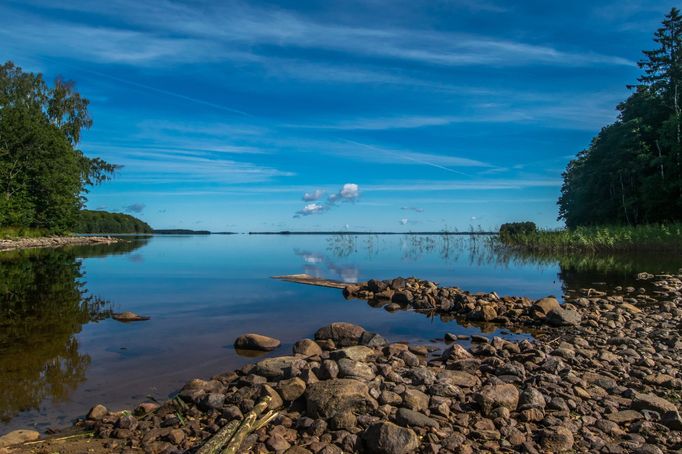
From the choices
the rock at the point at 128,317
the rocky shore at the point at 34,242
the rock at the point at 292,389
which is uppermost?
the rocky shore at the point at 34,242

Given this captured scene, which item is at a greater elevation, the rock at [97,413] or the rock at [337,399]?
the rock at [337,399]

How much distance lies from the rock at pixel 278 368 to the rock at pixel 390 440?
1.98m

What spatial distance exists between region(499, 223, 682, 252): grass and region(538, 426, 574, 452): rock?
122 ft

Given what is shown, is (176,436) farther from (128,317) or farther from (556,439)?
(128,317)

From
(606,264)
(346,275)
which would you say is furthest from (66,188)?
(606,264)

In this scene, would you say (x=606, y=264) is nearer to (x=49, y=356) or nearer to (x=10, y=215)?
(x=49, y=356)

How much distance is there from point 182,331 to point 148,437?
5591mm

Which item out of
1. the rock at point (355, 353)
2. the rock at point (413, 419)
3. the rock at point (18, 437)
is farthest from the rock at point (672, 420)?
the rock at point (18, 437)

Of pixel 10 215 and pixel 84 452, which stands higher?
pixel 10 215

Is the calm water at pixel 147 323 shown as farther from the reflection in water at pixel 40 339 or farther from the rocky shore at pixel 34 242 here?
the rocky shore at pixel 34 242

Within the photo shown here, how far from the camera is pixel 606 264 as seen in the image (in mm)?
27750

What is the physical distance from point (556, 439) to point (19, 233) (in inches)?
2397

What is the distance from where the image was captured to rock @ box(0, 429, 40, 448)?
15.0ft

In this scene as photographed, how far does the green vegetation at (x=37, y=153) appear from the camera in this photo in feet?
165
